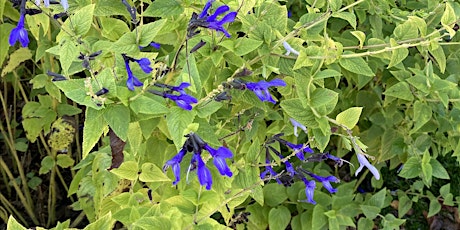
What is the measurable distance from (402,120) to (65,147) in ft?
3.59

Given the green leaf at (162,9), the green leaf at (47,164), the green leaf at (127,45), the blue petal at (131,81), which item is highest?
the green leaf at (162,9)

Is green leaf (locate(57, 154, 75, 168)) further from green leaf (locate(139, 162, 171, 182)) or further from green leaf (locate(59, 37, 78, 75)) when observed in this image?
green leaf (locate(59, 37, 78, 75))

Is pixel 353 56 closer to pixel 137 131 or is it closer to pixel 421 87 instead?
pixel 421 87

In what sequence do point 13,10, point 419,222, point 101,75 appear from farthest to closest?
point 419,222 < point 13,10 < point 101,75

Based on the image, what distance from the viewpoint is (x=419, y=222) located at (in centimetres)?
227

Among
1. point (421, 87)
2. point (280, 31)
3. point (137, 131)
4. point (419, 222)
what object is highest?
point (280, 31)

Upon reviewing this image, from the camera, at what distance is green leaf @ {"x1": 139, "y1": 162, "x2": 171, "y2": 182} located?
3.53 feet

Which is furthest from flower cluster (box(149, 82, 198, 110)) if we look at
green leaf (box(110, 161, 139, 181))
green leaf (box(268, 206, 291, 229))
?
green leaf (box(268, 206, 291, 229))

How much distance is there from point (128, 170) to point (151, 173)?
6cm

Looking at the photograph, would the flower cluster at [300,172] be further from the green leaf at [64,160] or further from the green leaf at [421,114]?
the green leaf at [64,160]

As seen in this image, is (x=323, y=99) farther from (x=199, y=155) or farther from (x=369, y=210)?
(x=369, y=210)

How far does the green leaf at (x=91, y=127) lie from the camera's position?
2.72 feet

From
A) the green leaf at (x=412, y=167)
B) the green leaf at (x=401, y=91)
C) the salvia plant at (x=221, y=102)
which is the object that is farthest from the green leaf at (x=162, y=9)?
the green leaf at (x=412, y=167)

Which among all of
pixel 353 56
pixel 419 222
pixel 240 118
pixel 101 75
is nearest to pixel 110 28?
pixel 101 75
